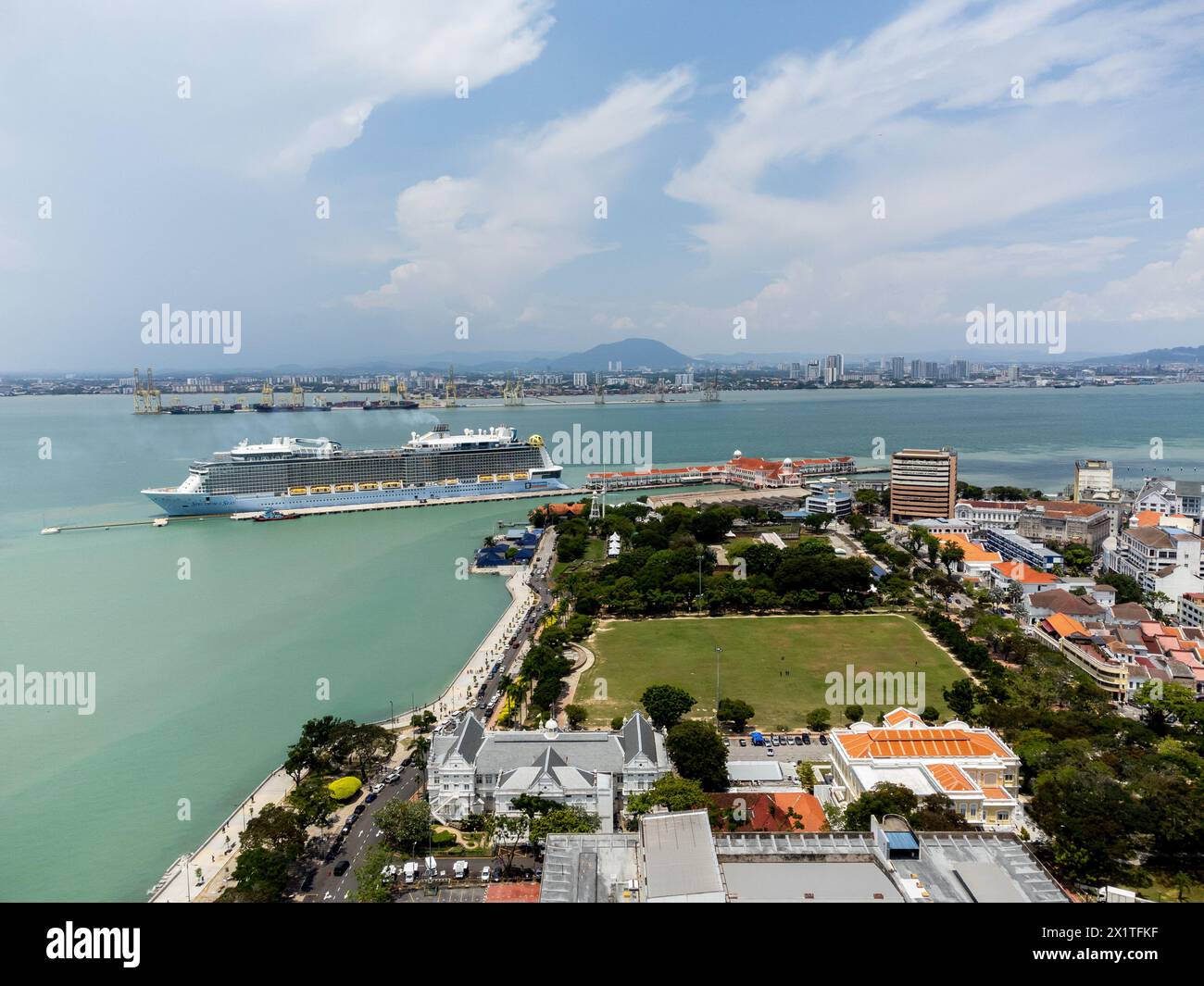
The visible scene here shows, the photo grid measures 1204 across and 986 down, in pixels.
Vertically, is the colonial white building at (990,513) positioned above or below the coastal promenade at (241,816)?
above

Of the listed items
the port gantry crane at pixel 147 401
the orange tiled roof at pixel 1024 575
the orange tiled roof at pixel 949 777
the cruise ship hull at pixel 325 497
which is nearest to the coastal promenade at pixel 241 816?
the orange tiled roof at pixel 949 777

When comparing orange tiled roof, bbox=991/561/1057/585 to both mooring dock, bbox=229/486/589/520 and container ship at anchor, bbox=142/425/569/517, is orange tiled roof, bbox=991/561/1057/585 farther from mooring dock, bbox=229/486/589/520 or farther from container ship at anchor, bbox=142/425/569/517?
container ship at anchor, bbox=142/425/569/517

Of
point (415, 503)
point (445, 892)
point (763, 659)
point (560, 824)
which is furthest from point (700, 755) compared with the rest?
point (415, 503)

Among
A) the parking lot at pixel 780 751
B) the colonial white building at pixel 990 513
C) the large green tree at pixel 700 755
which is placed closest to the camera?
the large green tree at pixel 700 755

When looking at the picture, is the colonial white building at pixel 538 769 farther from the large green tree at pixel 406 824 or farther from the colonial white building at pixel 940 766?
the colonial white building at pixel 940 766

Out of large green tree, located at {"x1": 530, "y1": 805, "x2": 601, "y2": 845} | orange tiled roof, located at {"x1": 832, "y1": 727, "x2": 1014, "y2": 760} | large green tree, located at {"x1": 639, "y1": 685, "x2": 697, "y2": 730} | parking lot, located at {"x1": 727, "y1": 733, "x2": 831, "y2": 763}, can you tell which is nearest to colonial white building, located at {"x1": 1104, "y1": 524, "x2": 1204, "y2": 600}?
orange tiled roof, located at {"x1": 832, "y1": 727, "x2": 1014, "y2": 760}

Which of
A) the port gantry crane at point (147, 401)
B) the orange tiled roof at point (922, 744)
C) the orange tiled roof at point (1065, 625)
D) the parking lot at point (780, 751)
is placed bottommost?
the parking lot at point (780, 751)

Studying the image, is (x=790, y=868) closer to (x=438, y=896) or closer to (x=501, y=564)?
(x=438, y=896)
